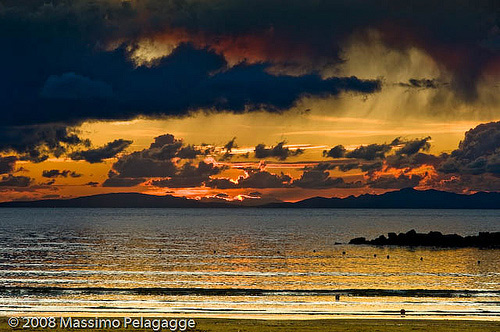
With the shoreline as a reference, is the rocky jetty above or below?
below

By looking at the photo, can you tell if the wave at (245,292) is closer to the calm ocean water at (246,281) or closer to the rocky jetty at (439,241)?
the calm ocean water at (246,281)

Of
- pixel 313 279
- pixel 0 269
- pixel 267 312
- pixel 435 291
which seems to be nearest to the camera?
pixel 267 312

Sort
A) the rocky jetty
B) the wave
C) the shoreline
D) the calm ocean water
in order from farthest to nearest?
the rocky jetty < the wave < the calm ocean water < the shoreline

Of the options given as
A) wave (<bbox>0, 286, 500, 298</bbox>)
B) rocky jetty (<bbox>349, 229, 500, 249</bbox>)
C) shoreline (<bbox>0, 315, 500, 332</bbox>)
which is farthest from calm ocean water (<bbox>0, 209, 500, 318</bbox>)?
rocky jetty (<bbox>349, 229, 500, 249</bbox>)

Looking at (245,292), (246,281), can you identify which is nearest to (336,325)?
(245,292)

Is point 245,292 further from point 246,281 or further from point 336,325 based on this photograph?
point 336,325

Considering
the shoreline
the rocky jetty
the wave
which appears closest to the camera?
the shoreline

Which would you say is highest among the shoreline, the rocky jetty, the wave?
the shoreline

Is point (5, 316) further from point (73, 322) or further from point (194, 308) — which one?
point (194, 308)

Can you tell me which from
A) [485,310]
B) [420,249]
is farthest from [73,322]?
[420,249]

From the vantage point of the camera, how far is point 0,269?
282 ft

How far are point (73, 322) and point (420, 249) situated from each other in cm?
10237

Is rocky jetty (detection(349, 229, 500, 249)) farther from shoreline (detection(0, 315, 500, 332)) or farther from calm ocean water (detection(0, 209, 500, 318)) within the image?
shoreline (detection(0, 315, 500, 332))

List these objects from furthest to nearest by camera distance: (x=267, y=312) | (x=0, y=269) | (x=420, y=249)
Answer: (x=420, y=249), (x=0, y=269), (x=267, y=312)
